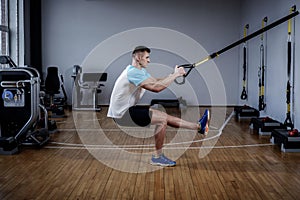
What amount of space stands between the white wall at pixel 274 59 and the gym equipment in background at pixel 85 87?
3088 mm

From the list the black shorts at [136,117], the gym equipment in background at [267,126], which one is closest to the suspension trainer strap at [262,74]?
the gym equipment in background at [267,126]

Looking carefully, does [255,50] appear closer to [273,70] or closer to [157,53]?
[273,70]

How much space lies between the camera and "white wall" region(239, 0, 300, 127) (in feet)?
18.6

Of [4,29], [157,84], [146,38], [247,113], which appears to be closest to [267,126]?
[247,113]

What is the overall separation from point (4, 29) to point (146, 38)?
9.98 feet

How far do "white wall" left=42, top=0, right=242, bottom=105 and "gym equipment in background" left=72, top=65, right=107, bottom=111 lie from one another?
1.51 ft

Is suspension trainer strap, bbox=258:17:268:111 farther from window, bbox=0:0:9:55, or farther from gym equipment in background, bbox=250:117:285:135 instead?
window, bbox=0:0:9:55

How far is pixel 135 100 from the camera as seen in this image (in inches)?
153

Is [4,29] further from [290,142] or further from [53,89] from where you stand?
[290,142]

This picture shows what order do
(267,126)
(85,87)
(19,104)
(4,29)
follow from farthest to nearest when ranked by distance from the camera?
1. (85,87)
2. (4,29)
3. (267,126)
4. (19,104)

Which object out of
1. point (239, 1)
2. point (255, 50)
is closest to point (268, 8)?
point (255, 50)

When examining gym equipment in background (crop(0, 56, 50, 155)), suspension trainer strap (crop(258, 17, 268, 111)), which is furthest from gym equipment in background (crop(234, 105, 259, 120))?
gym equipment in background (crop(0, 56, 50, 155))

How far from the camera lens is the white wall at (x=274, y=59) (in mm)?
5668

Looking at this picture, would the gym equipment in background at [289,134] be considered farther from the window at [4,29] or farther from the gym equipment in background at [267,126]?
the window at [4,29]
